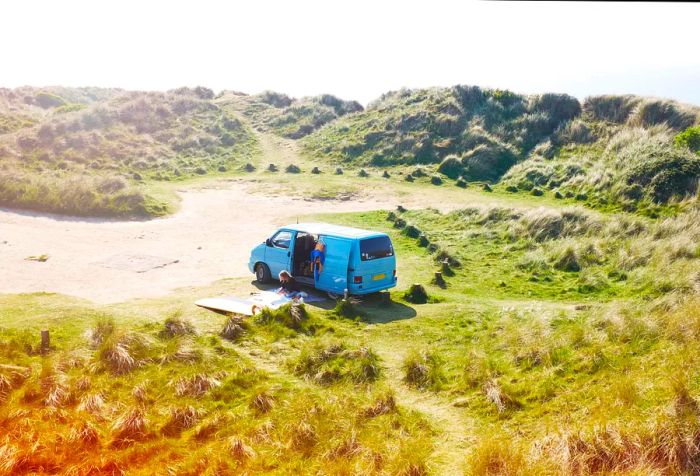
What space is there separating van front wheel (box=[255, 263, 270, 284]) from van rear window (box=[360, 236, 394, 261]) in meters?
3.60

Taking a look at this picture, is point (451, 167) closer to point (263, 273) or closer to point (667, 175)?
point (667, 175)

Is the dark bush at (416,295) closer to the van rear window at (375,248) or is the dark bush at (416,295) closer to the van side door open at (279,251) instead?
the van rear window at (375,248)

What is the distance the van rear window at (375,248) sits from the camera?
49.2ft

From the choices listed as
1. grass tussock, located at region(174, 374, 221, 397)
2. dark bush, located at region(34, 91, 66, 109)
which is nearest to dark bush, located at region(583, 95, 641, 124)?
grass tussock, located at region(174, 374, 221, 397)

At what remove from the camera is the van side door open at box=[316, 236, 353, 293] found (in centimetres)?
1500

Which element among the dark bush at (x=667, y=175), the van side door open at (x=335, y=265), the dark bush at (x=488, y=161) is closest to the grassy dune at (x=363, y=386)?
the van side door open at (x=335, y=265)

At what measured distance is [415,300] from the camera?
15570 mm

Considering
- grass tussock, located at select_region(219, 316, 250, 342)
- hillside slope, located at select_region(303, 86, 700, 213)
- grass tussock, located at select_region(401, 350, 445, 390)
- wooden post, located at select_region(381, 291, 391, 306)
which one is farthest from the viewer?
hillside slope, located at select_region(303, 86, 700, 213)

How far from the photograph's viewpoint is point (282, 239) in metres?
Answer: 16.8

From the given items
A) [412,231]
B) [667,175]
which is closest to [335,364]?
[412,231]

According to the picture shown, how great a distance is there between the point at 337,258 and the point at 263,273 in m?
3.11

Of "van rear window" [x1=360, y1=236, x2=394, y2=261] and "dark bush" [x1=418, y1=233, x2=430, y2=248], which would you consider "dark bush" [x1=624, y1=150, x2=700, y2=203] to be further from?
"van rear window" [x1=360, y1=236, x2=394, y2=261]

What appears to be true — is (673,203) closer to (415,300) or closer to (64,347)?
(415,300)

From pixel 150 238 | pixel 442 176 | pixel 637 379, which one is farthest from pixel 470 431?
pixel 442 176
